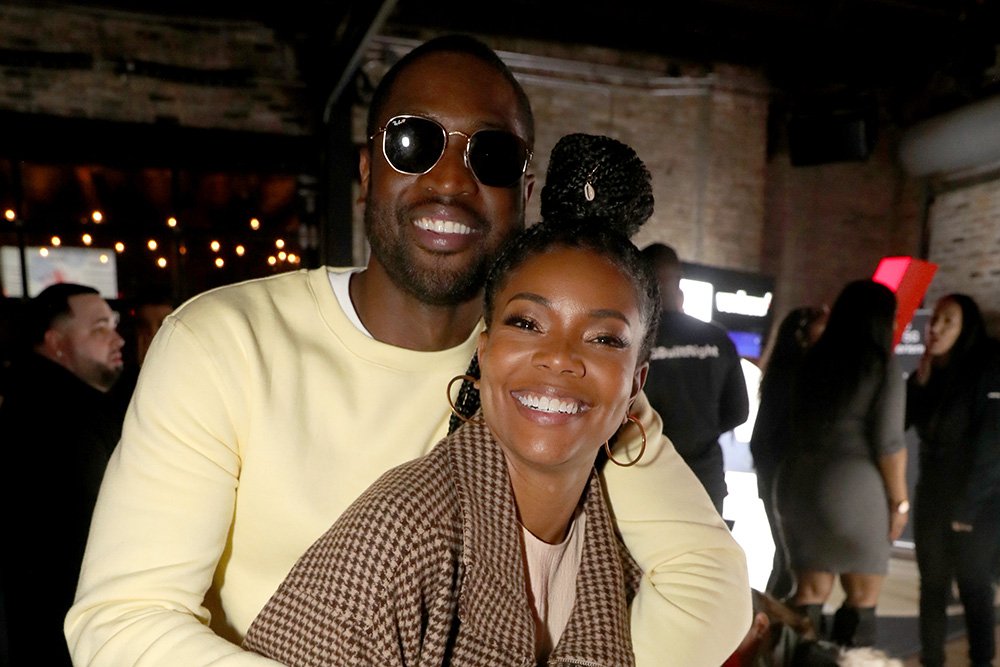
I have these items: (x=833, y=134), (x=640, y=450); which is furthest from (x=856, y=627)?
(x=833, y=134)

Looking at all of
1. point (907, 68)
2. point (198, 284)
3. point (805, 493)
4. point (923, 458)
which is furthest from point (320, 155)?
point (907, 68)

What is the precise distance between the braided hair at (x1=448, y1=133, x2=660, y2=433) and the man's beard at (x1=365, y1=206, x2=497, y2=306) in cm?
6

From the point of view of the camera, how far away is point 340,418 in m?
1.22

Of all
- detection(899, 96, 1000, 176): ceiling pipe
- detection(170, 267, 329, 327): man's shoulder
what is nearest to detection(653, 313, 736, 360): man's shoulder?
detection(170, 267, 329, 327): man's shoulder

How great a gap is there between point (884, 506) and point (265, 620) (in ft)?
11.7

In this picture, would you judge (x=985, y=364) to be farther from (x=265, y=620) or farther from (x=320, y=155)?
(x=320, y=155)

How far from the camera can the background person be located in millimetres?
938

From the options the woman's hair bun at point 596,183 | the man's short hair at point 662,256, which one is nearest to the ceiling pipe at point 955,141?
the man's short hair at point 662,256

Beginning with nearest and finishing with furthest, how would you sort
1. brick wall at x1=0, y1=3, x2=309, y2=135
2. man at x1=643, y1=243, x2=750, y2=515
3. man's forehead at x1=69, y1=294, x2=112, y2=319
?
man at x1=643, y1=243, x2=750, y2=515 < man's forehead at x1=69, y1=294, x2=112, y2=319 < brick wall at x1=0, y1=3, x2=309, y2=135

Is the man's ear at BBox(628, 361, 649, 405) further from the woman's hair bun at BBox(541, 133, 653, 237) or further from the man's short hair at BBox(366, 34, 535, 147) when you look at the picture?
the man's short hair at BBox(366, 34, 535, 147)

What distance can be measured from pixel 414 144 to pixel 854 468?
3.23 metres

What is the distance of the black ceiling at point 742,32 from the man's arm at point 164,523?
4394mm

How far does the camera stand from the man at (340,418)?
101 centimetres

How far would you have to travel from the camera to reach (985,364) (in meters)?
3.82
